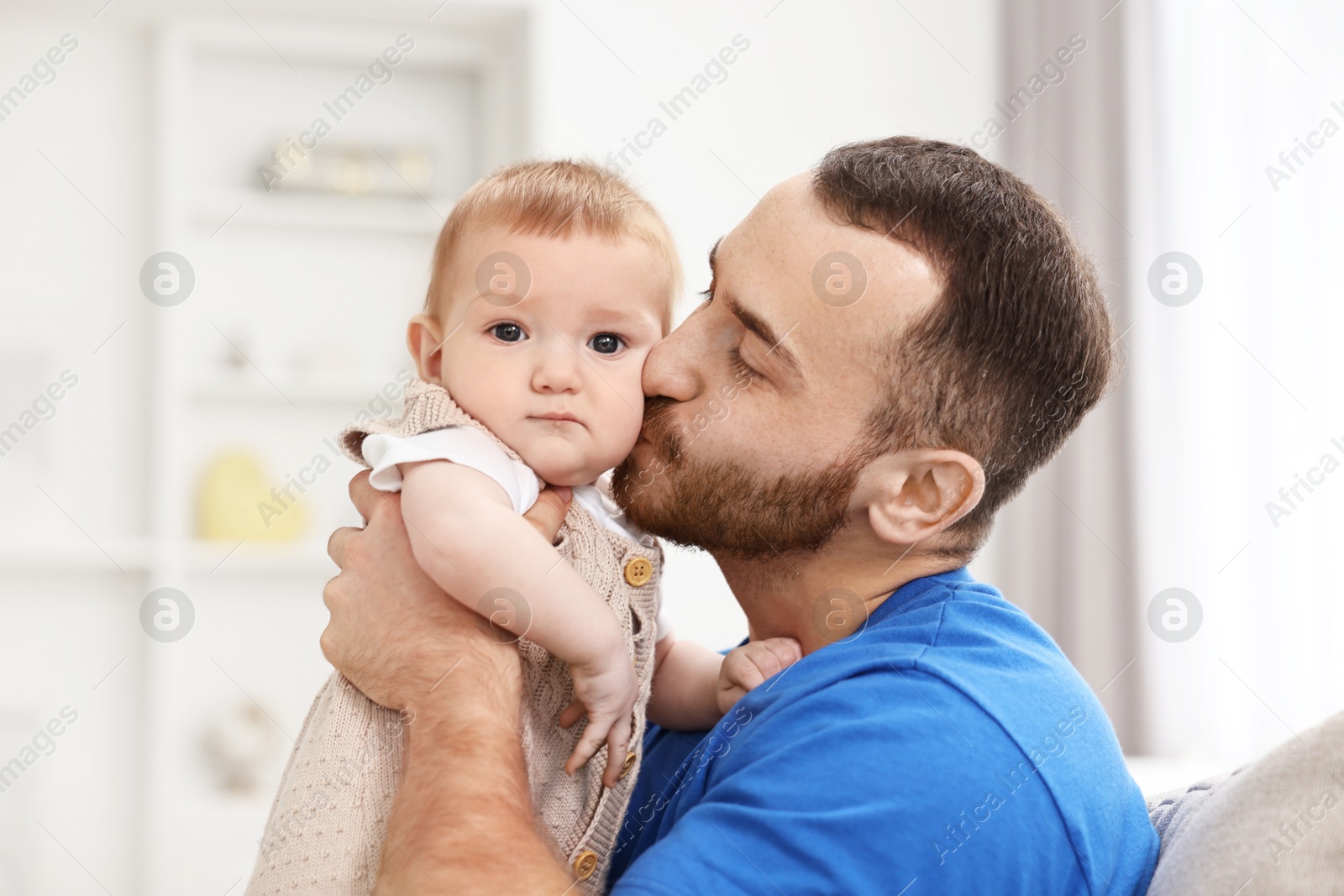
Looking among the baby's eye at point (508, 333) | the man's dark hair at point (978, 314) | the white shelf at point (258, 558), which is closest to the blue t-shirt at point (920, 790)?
the man's dark hair at point (978, 314)

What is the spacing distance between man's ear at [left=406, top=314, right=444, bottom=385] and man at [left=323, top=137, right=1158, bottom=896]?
15 cm

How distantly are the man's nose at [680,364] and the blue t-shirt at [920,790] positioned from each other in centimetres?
37

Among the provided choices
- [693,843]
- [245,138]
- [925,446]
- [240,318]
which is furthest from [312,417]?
[693,843]

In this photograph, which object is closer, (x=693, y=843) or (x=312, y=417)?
(x=693, y=843)

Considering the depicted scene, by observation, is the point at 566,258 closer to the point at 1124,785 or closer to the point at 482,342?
the point at 482,342

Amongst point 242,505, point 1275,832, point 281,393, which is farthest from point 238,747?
point 1275,832

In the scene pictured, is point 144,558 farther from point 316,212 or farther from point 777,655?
point 777,655

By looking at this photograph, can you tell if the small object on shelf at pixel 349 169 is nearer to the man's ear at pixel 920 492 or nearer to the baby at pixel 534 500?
the baby at pixel 534 500

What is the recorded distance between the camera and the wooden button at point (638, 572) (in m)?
1.25

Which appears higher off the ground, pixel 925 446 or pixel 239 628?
pixel 925 446

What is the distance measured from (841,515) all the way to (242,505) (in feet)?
8.06

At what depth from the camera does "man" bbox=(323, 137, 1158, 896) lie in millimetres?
972

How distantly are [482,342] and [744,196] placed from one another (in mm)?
2404

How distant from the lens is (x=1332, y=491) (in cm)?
254
